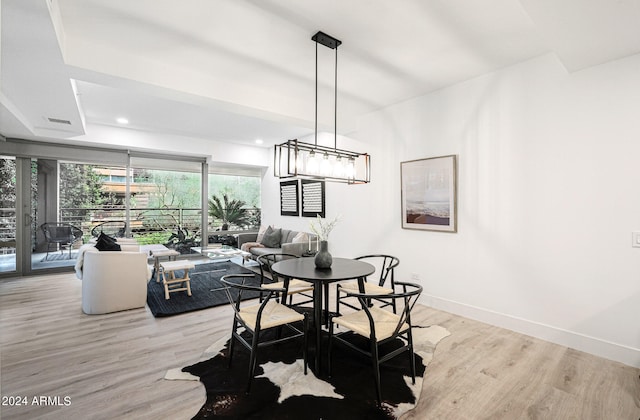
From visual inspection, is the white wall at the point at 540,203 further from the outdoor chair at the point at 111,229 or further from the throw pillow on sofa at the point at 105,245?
the outdoor chair at the point at 111,229

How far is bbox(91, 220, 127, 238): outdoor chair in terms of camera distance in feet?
19.8

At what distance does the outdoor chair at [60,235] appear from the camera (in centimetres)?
555

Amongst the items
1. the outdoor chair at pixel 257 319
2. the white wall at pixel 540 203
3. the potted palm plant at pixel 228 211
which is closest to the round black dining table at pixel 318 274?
the outdoor chair at pixel 257 319

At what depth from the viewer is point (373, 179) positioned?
4.48 metres

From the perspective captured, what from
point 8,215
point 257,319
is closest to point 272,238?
point 257,319

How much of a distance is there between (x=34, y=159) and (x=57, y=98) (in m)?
2.97

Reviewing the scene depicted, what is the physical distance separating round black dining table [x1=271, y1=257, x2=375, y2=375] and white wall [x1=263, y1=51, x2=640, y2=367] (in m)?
1.45

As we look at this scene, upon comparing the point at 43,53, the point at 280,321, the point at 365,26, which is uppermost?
the point at 365,26

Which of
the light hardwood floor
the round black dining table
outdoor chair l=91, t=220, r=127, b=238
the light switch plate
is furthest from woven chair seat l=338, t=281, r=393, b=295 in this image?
outdoor chair l=91, t=220, r=127, b=238

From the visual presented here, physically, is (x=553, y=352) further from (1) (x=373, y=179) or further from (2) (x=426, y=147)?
(1) (x=373, y=179)

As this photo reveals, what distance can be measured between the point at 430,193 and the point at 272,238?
360cm

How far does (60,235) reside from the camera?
567cm

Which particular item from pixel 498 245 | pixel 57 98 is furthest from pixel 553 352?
pixel 57 98

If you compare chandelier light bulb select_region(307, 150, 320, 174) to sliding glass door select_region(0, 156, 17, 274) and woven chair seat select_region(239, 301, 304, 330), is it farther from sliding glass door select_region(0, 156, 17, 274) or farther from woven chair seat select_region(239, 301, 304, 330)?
sliding glass door select_region(0, 156, 17, 274)
